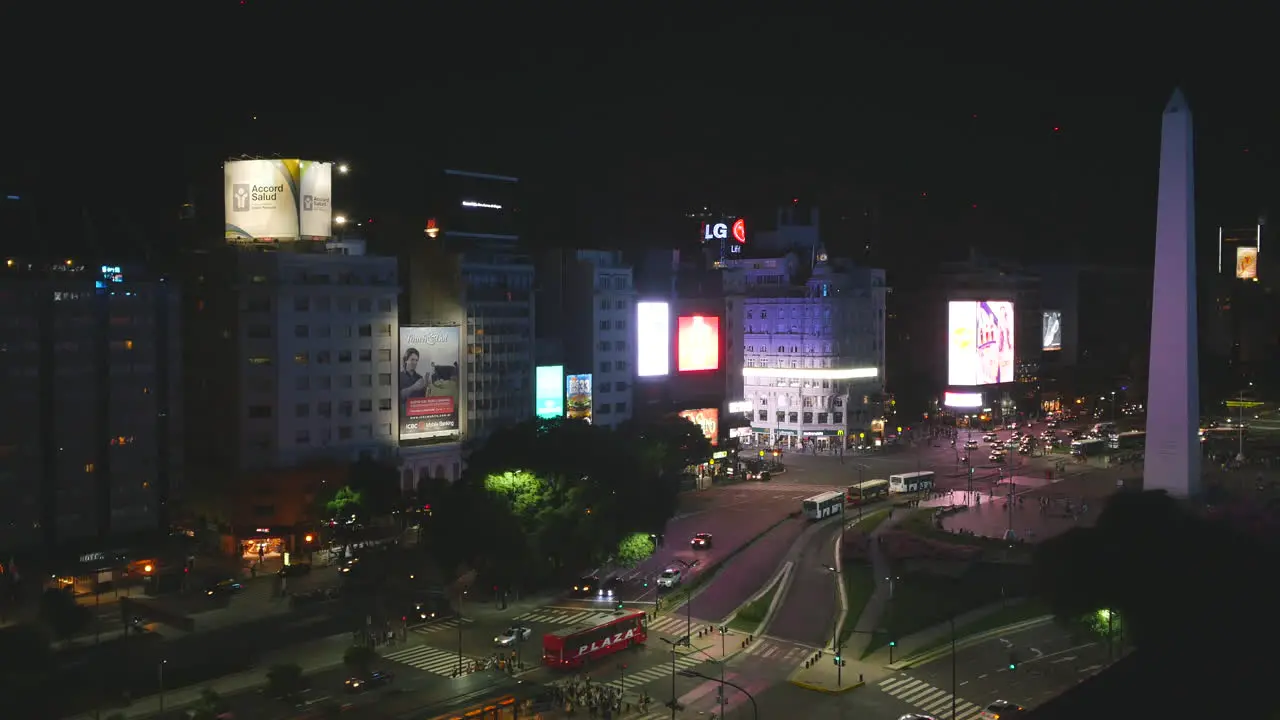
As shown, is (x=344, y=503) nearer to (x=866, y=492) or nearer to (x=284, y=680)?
(x=284, y=680)

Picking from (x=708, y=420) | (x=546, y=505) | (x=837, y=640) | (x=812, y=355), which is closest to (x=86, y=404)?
(x=546, y=505)

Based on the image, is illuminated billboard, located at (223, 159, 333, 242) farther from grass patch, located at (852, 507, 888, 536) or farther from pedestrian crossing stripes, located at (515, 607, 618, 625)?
grass patch, located at (852, 507, 888, 536)

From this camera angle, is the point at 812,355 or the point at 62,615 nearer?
the point at 62,615

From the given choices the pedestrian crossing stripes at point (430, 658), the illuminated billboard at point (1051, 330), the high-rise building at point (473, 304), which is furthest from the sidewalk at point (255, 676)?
the illuminated billboard at point (1051, 330)

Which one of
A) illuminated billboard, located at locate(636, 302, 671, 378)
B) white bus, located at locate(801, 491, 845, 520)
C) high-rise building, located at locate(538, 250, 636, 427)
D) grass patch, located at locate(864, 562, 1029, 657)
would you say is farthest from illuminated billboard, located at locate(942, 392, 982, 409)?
grass patch, located at locate(864, 562, 1029, 657)

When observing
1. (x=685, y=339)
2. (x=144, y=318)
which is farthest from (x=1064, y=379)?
(x=144, y=318)
